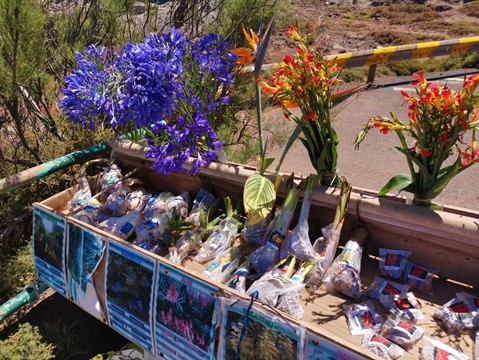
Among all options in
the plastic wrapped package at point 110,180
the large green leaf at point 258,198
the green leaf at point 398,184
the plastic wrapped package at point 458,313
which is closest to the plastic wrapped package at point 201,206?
the large green leaf at point 258,198

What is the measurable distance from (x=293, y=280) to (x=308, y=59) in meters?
0.73

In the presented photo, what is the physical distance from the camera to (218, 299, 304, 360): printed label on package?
1.12m

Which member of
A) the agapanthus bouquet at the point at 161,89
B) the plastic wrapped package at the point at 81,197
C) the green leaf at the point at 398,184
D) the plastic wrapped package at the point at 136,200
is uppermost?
the agapanthus bouquet at the point at 161,89

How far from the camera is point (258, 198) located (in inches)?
59.8

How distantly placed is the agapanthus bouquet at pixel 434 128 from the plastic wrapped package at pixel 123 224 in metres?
1.05

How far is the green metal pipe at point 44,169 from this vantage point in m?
1.95

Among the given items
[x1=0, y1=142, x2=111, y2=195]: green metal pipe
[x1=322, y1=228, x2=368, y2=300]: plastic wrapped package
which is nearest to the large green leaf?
[x1=322, y1=228, x2=368, y2=300]: plastic wrapped package

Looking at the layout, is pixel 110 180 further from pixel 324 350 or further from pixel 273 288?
pixel 324 350

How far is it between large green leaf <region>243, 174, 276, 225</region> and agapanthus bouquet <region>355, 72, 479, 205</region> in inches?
15.3

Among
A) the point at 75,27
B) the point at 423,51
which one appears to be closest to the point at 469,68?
the point at 423,51

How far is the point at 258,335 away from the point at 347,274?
1.24 ft

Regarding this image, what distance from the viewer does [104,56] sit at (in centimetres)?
174

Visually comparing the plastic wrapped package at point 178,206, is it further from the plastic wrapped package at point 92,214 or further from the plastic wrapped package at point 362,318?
the plastic wrapped package at point 362,318

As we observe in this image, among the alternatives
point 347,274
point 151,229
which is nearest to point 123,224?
point 151,229
